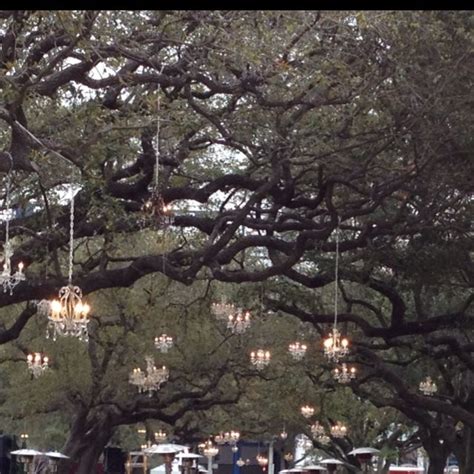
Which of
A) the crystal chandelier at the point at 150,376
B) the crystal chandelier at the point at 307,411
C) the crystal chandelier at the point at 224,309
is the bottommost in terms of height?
the crystal chandelier at the point at 307,411

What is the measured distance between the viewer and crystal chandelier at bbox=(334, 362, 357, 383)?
18.8 m

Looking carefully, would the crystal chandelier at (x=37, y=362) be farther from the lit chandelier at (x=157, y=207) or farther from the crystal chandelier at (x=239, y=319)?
the lit chandelier at (x=157, y=207)

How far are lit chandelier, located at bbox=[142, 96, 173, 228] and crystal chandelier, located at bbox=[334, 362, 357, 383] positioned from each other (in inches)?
327

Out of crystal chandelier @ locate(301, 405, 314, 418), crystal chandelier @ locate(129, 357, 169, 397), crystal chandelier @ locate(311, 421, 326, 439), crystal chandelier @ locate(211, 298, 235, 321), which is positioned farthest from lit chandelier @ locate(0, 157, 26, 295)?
crystal chandelier @ locate(311, 421, 326, 439)

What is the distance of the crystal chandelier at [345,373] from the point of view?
18.8 m

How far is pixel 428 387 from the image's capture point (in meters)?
20.6

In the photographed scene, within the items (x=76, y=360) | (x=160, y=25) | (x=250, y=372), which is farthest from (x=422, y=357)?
(x=160, y=25)

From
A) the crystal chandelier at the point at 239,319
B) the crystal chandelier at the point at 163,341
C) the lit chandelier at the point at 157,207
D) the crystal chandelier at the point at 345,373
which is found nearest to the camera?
the lit chandelier at the point at 157,207

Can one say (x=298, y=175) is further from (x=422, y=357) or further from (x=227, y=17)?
(x=422, y=357)

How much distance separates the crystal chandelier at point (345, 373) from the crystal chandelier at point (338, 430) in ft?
37.0

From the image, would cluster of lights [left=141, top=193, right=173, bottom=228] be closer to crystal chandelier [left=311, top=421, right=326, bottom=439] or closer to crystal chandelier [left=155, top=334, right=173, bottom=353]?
crystal chandelier [left=155, top=334, right=173, bottom=353]

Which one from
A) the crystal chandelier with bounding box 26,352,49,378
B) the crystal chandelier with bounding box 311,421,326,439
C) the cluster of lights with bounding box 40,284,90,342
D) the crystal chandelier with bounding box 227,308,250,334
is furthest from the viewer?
the crystal chandelier with bounding box 311,421,326,439

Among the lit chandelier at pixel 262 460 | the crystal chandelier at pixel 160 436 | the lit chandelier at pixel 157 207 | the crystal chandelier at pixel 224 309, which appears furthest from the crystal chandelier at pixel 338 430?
the lit chandelier at pixel 262 460

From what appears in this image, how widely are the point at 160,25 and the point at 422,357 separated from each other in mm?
11227
